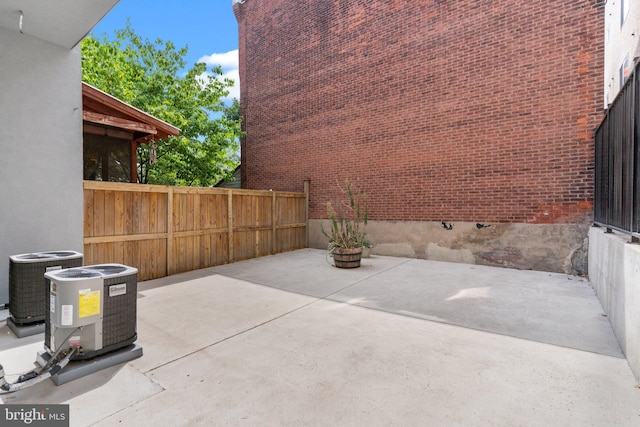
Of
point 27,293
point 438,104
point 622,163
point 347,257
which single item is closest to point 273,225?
point 347,257

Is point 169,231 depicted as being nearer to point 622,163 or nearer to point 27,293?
point 27,293

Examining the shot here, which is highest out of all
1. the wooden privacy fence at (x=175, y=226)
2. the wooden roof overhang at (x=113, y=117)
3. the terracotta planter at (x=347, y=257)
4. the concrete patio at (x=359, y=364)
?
the wooden roof overhang at (x=113, y=117)

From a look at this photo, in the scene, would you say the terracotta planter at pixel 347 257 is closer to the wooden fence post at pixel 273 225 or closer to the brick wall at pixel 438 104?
the brick wall at pixel 438 104

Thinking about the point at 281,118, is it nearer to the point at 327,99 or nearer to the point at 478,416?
the point at 327,99

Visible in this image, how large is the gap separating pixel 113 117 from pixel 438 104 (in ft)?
21.7

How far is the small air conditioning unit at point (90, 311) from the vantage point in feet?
7.12

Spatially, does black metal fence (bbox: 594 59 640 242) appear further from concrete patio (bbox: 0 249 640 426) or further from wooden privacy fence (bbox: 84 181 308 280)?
wooden privacy fence (bbox: 84 181 308 280)

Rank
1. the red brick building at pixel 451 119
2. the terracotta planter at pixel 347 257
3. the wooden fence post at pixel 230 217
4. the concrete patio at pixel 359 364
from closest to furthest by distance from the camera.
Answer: the concrete patio at pixel 359 364, the red brick building at pixel 451 119, the terracotta planter at pixel 347 257, the wooden fence post at pixel 230 217

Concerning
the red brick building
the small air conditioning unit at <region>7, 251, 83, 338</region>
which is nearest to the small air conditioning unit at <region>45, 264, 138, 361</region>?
the small air conditioning unit at <region>7, 251, 83, 338</region>

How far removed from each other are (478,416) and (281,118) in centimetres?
951

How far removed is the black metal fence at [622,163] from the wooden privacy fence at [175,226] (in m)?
6.20

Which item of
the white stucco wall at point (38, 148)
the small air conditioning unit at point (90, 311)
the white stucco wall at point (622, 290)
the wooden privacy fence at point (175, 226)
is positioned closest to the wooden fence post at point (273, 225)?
the wooden privacy fence at point (175, 226)

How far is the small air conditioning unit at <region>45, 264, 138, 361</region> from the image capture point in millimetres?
2170

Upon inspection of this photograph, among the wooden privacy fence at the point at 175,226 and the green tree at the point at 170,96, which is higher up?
the green tree at the point at 170,96
